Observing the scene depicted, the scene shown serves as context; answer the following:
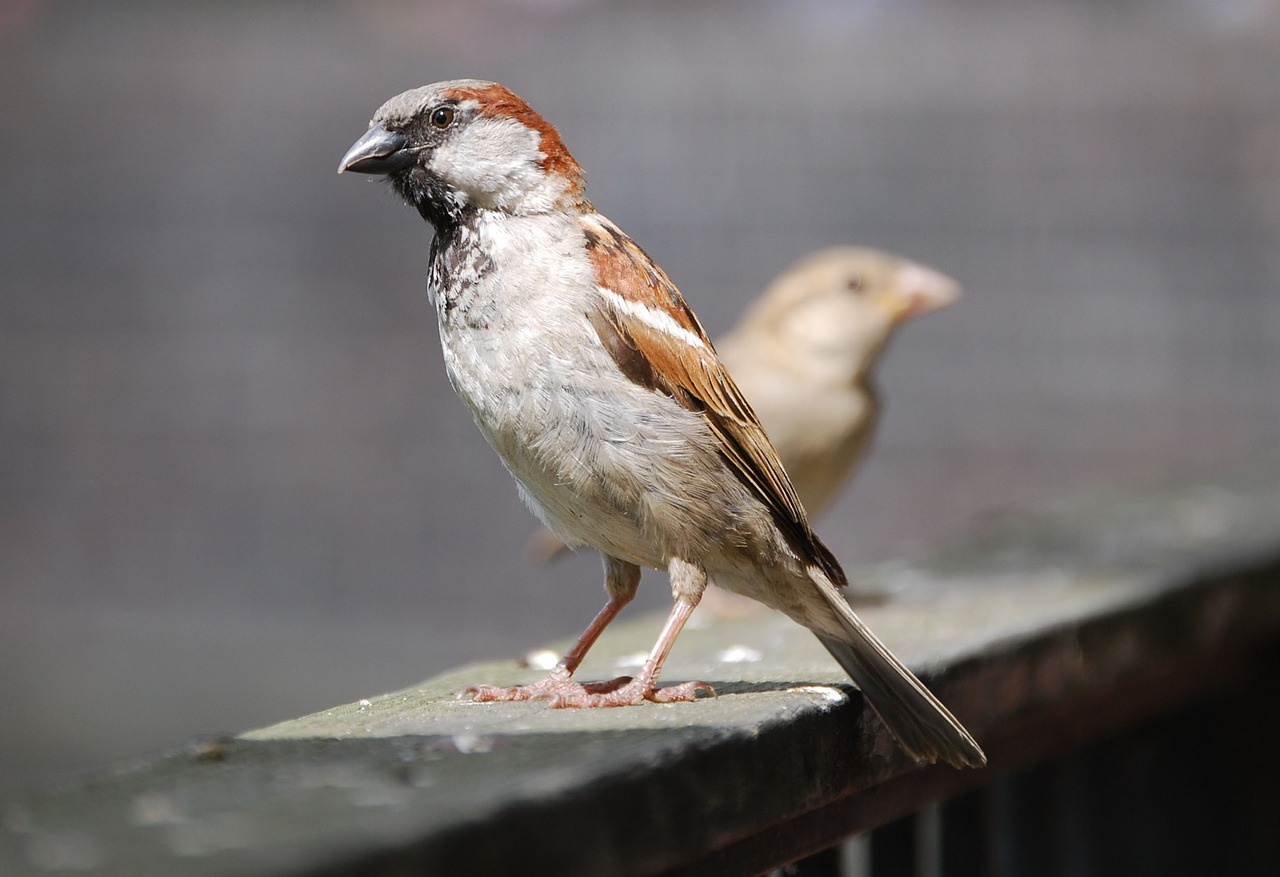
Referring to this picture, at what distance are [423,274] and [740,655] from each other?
5.89 metres

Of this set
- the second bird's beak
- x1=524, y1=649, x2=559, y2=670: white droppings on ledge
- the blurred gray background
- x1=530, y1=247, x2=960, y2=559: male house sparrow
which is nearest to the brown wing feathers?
x1=524, y1=649, x2=559, y2=670: white droppings on ledge

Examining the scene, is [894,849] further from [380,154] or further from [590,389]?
[380,154]

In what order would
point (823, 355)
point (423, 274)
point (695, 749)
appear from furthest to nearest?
point (423, 274), point (823, 355), point (695, 749)

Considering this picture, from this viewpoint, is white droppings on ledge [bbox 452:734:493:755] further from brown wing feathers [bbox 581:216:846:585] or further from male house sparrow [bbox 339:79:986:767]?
brown wing feathers [bbox 581:216:846:585]

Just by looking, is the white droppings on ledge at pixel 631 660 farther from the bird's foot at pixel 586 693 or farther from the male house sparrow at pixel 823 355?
the male house sparrow at pixel 823 355

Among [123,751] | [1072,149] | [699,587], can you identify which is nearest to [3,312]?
[123,751]

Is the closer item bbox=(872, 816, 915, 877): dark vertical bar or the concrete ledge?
the concrete ledge

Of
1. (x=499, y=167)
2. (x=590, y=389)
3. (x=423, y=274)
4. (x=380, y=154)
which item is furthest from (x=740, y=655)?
(x=423, y=274)

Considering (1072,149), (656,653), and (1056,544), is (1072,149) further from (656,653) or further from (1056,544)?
(656,653)

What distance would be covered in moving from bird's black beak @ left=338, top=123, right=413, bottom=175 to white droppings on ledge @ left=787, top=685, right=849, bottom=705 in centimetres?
94

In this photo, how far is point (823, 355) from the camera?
14.0ft

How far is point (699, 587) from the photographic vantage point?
2.25 m

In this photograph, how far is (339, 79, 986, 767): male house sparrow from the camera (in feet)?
6.89

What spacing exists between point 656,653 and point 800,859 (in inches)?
16.4
